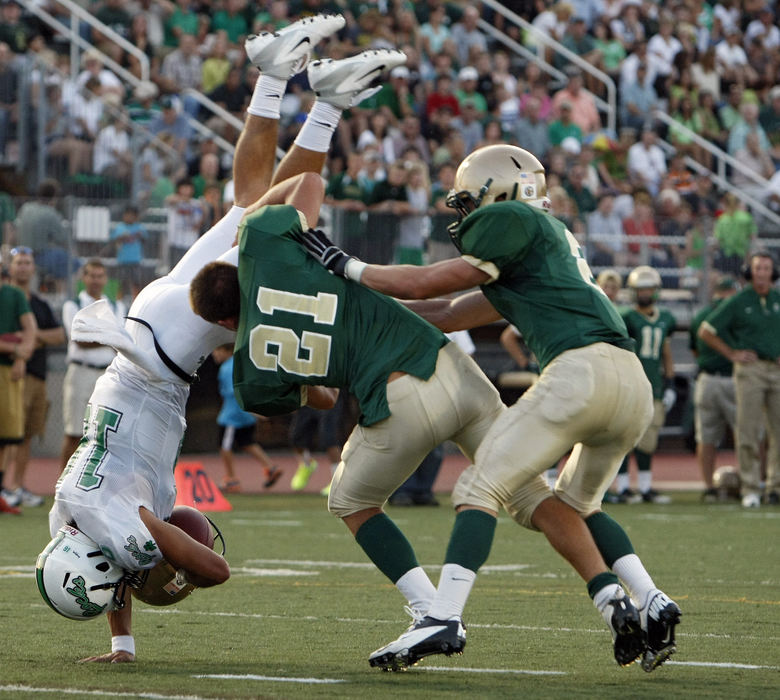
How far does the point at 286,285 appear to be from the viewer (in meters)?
5.35

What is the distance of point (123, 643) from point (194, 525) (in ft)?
1.59

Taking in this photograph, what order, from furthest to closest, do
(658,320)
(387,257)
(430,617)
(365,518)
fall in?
(387,257) → (658,320) → (365,518) → (430,617)

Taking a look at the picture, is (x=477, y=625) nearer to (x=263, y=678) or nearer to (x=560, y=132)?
(x=263, y=678)

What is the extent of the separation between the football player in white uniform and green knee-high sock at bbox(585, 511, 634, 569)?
104 cm

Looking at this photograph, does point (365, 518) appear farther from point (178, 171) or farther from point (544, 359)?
point (178, 171)

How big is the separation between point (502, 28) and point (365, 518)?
18.0 m

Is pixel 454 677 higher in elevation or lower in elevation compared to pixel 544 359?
lower

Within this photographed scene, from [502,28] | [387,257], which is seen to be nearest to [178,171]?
[387,257]

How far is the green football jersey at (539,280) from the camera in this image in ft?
17.2

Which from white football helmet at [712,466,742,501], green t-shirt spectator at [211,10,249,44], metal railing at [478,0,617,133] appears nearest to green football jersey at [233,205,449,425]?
white football helmet at [712,466,742,501]

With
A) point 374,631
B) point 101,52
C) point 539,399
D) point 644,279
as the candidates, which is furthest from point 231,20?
point 539,399

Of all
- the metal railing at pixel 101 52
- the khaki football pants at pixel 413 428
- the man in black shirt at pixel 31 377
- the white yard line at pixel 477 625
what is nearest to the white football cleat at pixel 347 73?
the khaki football pants at pixel 413 428

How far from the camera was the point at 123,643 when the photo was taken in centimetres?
568

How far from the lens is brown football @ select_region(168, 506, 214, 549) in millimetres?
5766
